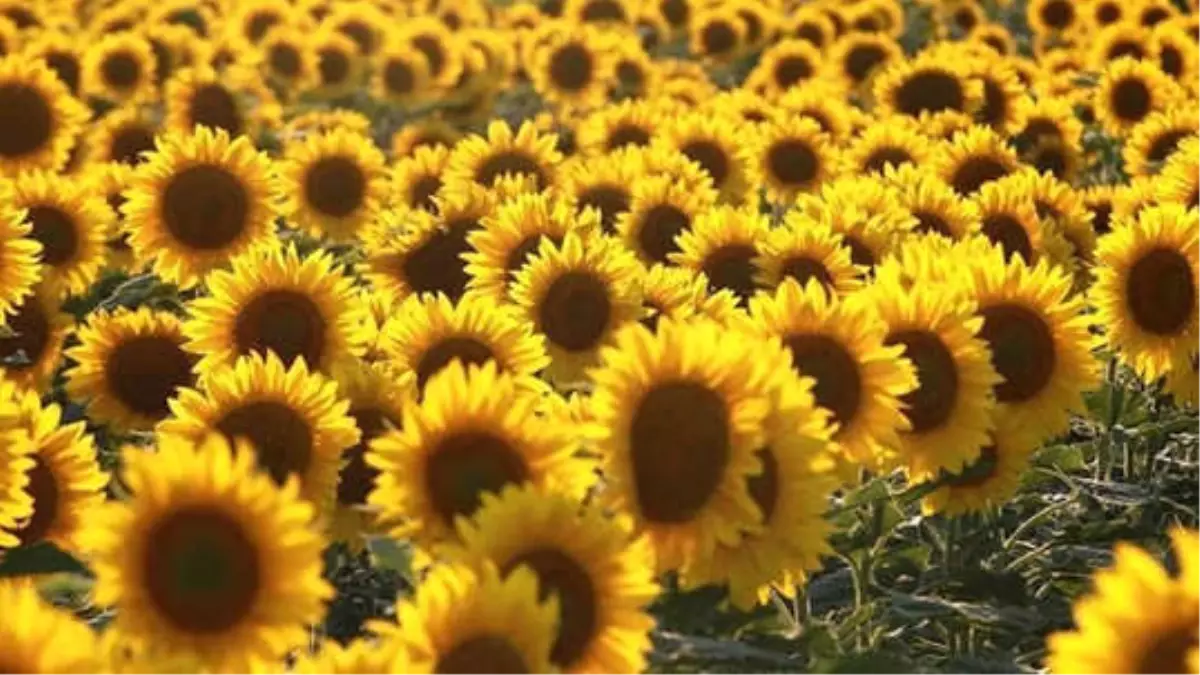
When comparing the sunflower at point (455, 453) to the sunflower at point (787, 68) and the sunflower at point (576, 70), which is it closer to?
the sunflower at point (787, 68)

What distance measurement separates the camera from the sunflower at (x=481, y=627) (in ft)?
11.8

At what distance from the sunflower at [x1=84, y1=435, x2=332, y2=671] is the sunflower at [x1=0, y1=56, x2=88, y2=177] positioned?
6312 millimetres

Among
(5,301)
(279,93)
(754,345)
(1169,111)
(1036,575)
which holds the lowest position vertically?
(1036,575)

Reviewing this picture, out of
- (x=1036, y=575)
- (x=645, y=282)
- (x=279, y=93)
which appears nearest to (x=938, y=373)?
(x=1036, y=575)

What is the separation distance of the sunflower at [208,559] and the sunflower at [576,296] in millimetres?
2706

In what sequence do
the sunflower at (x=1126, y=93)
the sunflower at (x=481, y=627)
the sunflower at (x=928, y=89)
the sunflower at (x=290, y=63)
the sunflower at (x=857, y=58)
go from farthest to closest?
the sunflower at (x=290, y=63), the sunflower at (x=857, y=58), the sunflower at (x=1126, y=93), the sunflower at (x=928, y=89), the sunflower at (x=481, y=627)

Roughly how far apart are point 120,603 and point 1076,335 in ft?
9.22

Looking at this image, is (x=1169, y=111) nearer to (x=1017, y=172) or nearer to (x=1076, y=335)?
(x=1017, y=172)

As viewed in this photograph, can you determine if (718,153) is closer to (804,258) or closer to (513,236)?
(513,236)

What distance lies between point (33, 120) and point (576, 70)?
569cm

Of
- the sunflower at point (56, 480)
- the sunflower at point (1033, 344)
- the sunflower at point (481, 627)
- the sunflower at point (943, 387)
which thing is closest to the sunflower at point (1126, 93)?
the sunflower at point (1033, 344)

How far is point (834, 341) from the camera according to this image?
5078 mm

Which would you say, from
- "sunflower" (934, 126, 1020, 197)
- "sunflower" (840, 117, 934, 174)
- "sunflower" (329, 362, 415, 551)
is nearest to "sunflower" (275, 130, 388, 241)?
"sunflower" (840, 117, 934, 174)

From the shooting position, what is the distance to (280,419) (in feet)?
16.5
